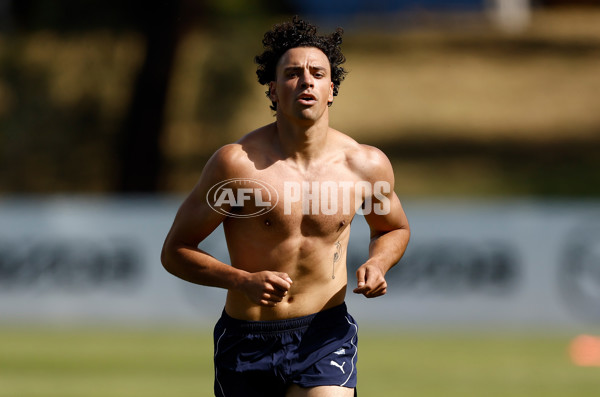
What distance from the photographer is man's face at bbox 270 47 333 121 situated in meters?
5.38

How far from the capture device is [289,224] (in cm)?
552

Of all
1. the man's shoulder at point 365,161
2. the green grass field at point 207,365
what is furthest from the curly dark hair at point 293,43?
the green grass field at point 207,365

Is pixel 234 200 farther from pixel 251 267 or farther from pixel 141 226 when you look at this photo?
pixel 141 226

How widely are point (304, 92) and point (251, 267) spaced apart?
982 mm

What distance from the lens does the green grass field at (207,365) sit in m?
11.0

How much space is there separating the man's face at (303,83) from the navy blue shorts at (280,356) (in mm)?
1125

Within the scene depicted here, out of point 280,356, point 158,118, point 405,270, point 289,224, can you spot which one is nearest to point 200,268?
point 289,224

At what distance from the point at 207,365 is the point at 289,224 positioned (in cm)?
735

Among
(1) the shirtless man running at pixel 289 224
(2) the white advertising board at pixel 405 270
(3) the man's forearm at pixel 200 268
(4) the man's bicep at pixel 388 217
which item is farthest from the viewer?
(2) the white advertising board at pixel 405 270

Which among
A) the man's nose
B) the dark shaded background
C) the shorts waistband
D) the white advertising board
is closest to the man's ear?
the man's nose

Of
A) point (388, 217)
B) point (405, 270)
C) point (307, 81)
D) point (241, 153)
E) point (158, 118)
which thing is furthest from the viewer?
point (158, 118)

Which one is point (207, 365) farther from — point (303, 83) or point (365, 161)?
point (303, 83)

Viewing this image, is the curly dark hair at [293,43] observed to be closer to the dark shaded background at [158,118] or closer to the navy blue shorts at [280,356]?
the navy blue shorts at [280,356]

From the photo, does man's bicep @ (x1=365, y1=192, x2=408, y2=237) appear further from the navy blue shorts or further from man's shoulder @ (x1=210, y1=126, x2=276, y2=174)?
man's shoulder @ (x1=210, y1=126, x2=276, y2=174)
